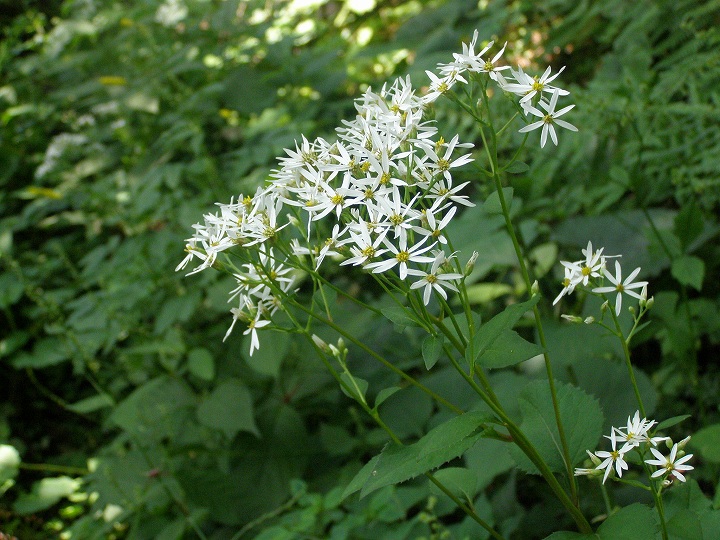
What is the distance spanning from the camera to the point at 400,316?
1.35 meters

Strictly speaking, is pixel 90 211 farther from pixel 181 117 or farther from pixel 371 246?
pixel 371 246

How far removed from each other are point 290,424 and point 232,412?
26 cm

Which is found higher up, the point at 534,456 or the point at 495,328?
the point at 495,328

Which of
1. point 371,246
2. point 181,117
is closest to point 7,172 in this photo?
point 181,117

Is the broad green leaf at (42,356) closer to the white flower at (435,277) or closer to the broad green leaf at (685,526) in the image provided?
the white flower at (435,277)

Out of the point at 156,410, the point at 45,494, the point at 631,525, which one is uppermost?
the point at 631,525

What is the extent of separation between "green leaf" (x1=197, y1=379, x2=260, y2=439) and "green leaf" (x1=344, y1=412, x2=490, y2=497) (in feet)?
4.47

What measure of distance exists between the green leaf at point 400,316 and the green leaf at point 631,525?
0.53m

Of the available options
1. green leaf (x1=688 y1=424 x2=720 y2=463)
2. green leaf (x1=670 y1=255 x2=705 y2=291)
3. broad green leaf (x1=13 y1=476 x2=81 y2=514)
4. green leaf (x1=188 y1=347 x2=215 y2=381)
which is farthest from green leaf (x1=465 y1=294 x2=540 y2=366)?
broad green leaf (x1=13 y1=476 x2=81 y2=514)

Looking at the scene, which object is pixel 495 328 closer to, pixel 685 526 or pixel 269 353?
pixel 685 526

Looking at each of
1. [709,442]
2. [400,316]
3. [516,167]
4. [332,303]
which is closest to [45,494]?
[332,303]

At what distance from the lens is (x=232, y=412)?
265 centimetres

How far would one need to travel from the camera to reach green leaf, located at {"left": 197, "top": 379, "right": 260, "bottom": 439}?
8.56ft

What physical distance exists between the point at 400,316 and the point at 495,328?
0.72 feet
